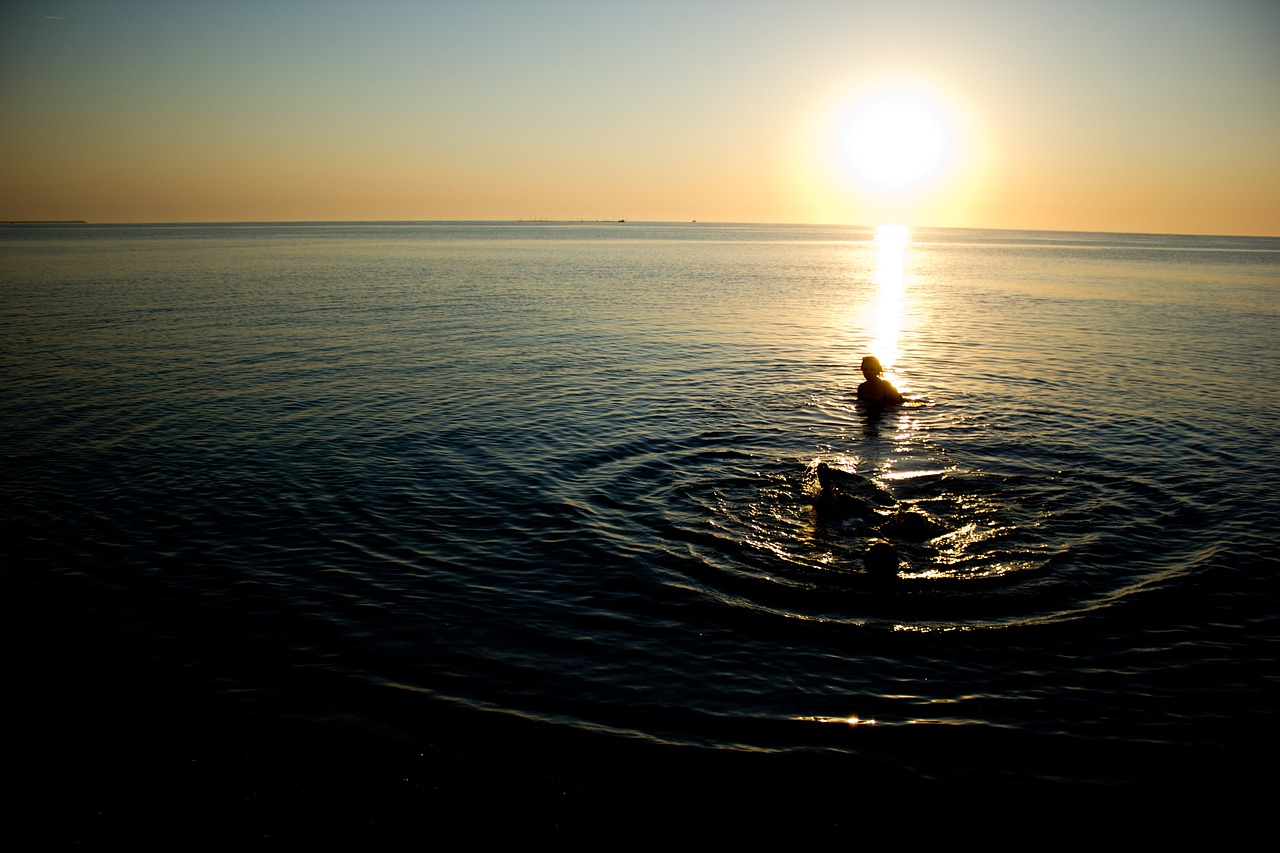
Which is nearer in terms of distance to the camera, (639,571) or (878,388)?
(639,571)

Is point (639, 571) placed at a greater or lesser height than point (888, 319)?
lesser

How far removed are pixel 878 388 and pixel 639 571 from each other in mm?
16255

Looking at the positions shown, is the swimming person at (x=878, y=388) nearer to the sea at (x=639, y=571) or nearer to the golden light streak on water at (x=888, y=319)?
the sea at (x=639, y=571)

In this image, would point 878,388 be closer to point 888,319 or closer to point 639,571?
point 639,571

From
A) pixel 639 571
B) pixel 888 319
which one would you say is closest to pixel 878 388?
pixel 639 571

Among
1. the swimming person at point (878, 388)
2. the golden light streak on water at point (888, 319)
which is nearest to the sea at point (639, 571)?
the swimming person at point (878, 388)

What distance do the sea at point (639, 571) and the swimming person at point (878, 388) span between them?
893 millimetres

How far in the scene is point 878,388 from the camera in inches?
1051

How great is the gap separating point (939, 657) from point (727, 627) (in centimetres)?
333

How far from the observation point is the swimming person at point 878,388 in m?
26.6

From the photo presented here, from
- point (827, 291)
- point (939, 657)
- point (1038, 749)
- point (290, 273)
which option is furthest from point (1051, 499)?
point (290, 273)

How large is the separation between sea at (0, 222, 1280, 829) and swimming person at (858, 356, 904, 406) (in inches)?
35.2

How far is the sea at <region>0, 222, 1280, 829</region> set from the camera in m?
9.35

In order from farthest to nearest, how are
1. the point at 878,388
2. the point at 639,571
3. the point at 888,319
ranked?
the point at 888,319
the point at 878,388
the point at 639,571
